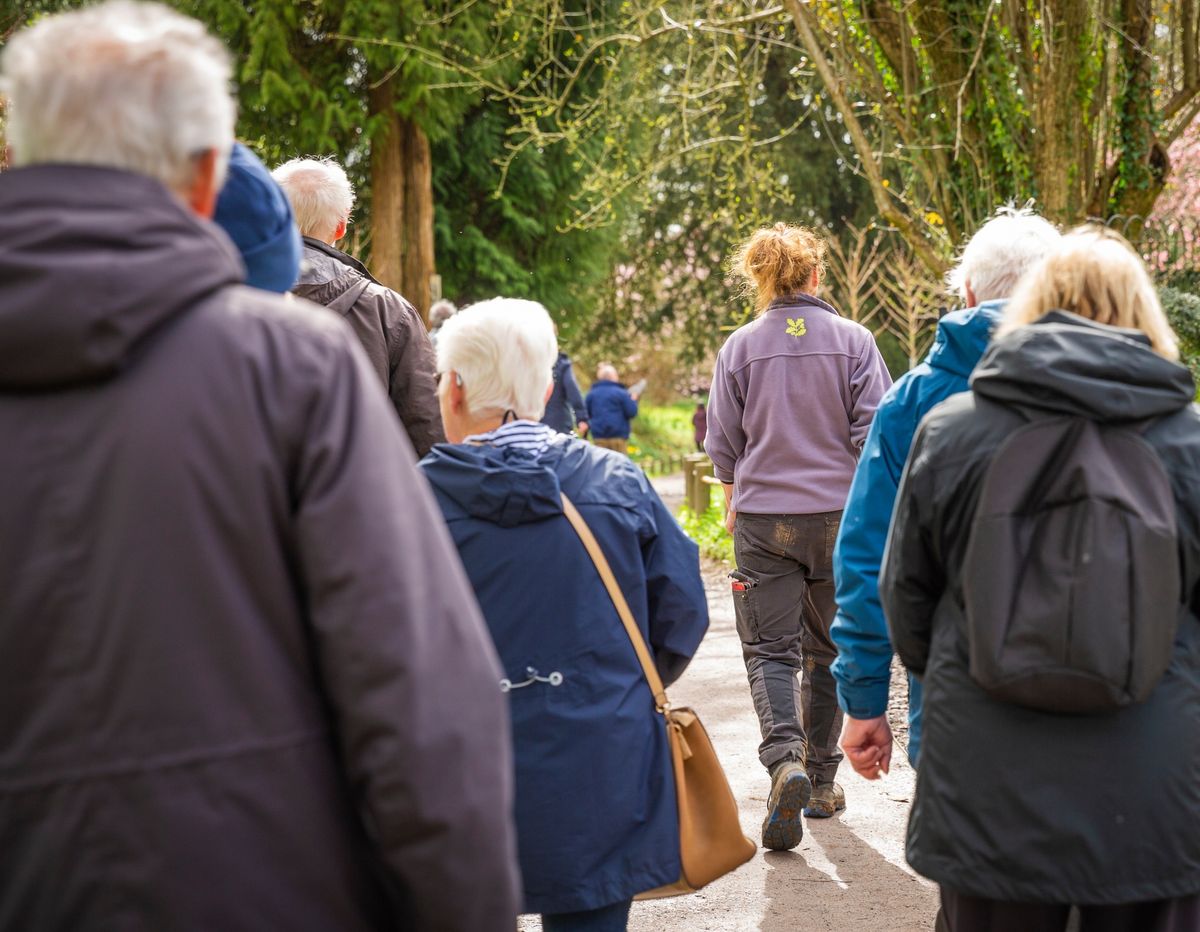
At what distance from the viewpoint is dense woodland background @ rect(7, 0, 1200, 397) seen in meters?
8.27

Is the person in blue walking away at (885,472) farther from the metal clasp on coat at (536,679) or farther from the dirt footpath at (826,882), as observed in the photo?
the dirt footpath at (826,882)

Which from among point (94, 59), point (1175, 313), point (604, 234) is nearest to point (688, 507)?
point (604, 234)

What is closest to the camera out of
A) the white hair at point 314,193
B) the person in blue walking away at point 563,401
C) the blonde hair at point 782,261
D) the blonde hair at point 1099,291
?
the blonde hair at point 1099,291

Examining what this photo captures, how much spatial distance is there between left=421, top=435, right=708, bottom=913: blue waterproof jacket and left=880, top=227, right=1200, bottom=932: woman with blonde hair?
619 millimetres

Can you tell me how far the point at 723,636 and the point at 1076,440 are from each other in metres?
6.99

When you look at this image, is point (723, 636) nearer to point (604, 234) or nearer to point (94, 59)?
point (94, 59)

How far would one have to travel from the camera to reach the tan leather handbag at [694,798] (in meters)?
2.93

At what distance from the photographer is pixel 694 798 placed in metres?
2.99

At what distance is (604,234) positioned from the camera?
19.1m

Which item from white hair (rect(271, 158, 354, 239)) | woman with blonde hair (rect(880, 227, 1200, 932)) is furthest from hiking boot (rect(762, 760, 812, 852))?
white hair (rect(271, 158, 354, 239))

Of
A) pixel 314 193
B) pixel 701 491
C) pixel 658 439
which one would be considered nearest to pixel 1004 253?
pixel 314 193

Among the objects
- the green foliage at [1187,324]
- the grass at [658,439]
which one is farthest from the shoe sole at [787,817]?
the grass at [658,439]

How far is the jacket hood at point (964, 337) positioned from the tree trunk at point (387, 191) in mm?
13140

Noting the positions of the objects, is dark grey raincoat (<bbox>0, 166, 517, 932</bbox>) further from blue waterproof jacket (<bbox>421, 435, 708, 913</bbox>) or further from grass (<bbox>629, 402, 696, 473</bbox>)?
grass (<bbox>629, 402, 696, 473</bbox>)
